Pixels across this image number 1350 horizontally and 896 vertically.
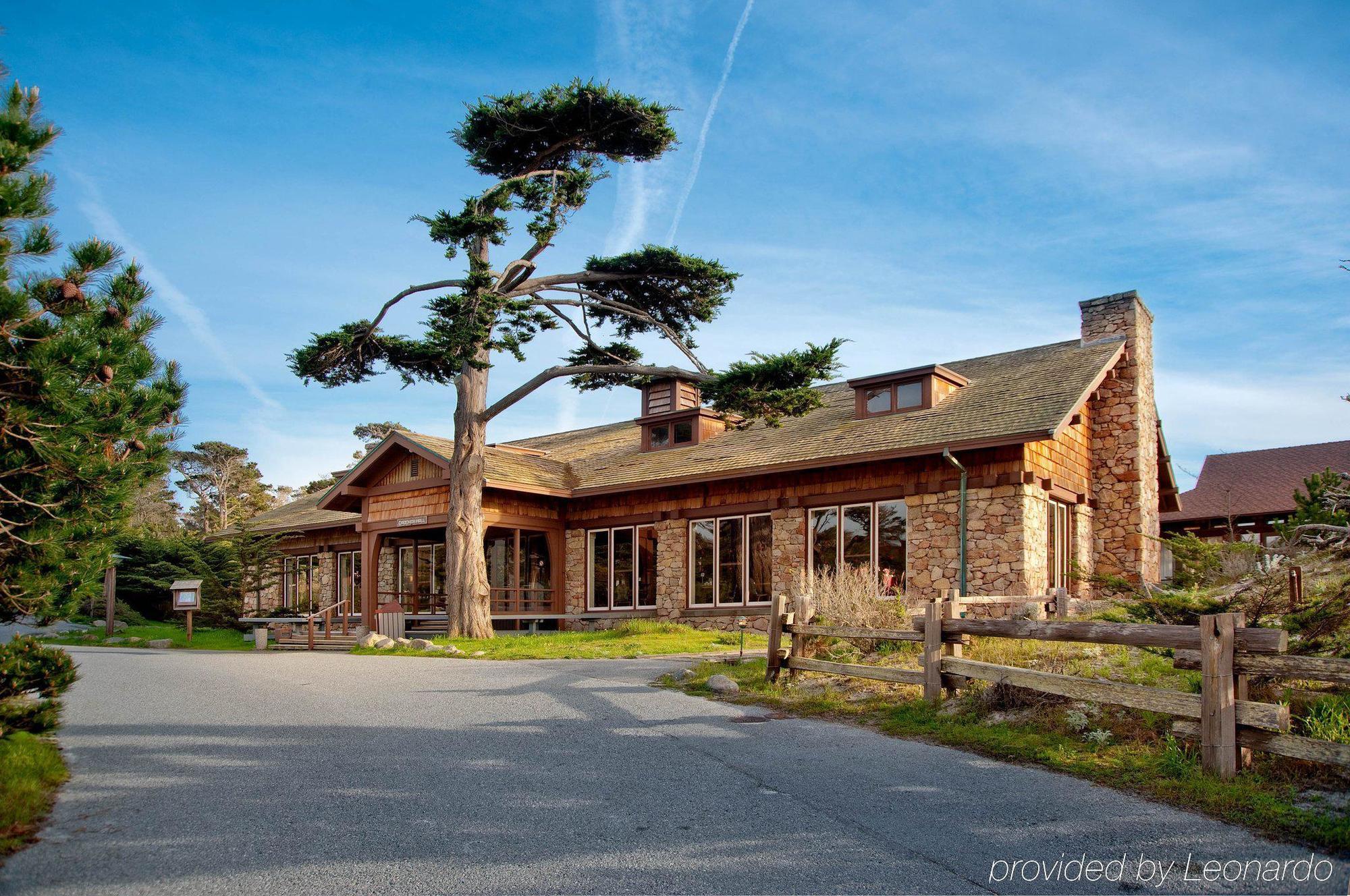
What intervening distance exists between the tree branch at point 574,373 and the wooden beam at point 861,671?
930 cm

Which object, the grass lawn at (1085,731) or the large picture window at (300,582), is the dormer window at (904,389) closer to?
the grass lawn at (1085,731)

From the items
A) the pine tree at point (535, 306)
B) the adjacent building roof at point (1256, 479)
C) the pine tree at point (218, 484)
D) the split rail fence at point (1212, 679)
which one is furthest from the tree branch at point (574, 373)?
the pine tree at point (218, 484)

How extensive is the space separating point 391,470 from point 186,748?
17.1m

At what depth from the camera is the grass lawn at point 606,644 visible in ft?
52.6

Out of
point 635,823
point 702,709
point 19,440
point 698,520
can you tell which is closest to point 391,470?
point 698,520

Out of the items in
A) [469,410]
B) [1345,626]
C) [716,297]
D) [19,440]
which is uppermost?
[716,297]

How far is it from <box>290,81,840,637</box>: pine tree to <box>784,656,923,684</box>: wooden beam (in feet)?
23.1

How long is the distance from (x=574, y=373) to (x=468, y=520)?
3915 mm

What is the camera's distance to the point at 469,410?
20125 millimetres

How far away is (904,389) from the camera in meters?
20.5

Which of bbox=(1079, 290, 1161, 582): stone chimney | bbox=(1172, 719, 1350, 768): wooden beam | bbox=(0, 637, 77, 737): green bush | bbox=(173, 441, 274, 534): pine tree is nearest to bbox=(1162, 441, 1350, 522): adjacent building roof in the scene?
bbox=(1079, 290, 1161, 582): stone chimney

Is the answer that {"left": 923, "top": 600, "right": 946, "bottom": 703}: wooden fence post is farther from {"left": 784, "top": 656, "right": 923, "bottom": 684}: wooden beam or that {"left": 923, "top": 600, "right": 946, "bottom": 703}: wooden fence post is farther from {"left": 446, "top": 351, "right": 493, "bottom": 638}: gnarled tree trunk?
{"left": 446, "top": 351, "right": 493, "bottom": 638}: gnarled tree trunk

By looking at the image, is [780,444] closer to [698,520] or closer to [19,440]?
[698,520]

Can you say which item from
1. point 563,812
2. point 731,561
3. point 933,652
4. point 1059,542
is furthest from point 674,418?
point 563,812
